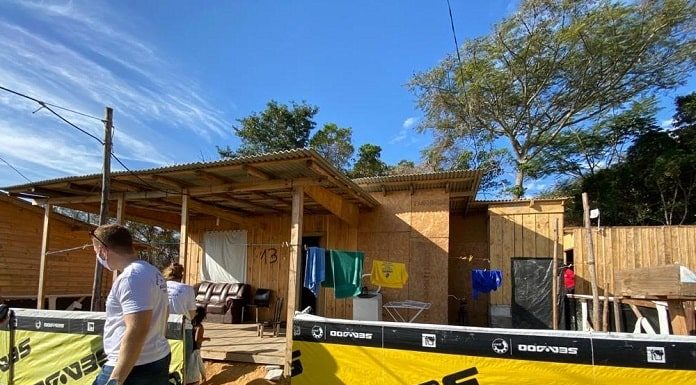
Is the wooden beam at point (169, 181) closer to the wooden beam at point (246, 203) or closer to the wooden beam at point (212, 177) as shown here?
the wooden beam at point (212, 177)

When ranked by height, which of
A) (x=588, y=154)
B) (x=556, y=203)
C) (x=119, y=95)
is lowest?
(x=556, y=203)

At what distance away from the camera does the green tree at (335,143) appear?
24.0 meters

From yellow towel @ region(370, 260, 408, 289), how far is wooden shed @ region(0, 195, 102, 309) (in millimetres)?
8182

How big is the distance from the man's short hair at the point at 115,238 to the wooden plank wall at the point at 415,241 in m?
7.83

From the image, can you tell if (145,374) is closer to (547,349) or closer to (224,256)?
(547,349)

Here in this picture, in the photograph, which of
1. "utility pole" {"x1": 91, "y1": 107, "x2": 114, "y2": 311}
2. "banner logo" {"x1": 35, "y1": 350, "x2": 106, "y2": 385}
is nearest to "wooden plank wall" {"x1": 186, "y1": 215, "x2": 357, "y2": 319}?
"utility pole" {"x1": 91, "y1": 107, "x2": 114, "y2": 311}

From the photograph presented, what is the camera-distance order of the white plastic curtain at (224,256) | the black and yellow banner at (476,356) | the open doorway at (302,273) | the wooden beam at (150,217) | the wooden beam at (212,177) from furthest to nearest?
the white plastic curtain at (224,256)
the wooden beam at (150,217)
the open doorway at (302,273)
the wooden beam at (212,177)
the black and yellow banner at (476,356)

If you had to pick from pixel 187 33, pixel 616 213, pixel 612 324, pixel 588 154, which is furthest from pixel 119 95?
pixel 588 154

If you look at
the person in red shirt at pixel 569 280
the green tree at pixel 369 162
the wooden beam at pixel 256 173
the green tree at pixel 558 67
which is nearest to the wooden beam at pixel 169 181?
the wooden beam at pixel 256 173

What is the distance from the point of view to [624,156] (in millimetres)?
17625

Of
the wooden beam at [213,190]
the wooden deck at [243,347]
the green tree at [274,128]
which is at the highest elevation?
the green tree at [274,128]

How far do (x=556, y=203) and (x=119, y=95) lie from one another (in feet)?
33.4

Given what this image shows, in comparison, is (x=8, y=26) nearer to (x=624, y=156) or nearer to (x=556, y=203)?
(x=556, y=203)

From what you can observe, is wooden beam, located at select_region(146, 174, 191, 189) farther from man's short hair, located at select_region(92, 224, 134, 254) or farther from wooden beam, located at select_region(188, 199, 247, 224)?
man's short hair, located at select_region(92, 224, 134, 254)
